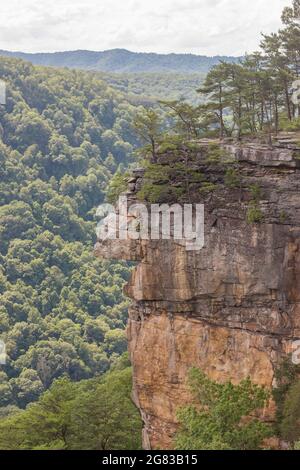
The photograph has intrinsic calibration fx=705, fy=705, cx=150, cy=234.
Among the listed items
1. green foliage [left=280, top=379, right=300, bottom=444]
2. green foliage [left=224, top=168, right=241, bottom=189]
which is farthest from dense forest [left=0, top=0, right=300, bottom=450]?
green foliage [left=224, top=168, right=241, bottom=189]

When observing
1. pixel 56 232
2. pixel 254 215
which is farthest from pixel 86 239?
pixel 254 215

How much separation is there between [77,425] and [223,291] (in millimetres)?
7570

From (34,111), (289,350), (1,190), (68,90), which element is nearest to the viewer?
(289,350)

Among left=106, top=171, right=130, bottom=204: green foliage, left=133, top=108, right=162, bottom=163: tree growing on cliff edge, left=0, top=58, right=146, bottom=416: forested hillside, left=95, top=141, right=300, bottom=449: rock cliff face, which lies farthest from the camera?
left=0, top=58, right=146, bottom=416: forested hillside

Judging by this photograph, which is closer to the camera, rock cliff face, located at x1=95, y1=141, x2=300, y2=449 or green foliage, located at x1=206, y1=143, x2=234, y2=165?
rock cliff face, located at x1=95, y1=141, x2=300, y2=449

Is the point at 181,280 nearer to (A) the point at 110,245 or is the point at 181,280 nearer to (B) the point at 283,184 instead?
(A) the point at 110,245

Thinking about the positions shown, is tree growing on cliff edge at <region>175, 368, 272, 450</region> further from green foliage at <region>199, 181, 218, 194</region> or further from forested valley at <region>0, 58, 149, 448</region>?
forested valley at <region>0, 58, 149, 448</region>

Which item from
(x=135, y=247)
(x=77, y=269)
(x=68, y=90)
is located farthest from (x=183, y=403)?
(x=68, y=90)

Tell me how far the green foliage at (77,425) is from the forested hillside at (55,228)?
39.7 metres

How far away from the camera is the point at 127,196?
1139 inches

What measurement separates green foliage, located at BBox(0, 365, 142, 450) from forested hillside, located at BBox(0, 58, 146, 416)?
130ft

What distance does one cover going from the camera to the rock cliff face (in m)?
25.9

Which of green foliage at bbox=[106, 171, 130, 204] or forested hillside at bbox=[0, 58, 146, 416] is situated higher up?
green foliage at bbox=[106, 171, 130, 204]

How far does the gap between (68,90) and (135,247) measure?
134 m
